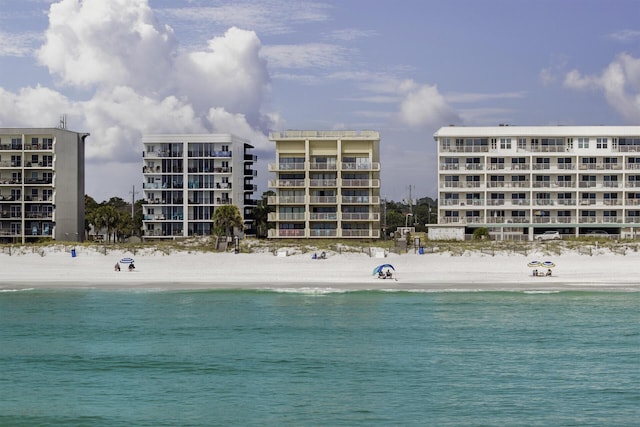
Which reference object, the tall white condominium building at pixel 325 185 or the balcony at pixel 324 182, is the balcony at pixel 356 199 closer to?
the tall white condominium building at pixel 325 185

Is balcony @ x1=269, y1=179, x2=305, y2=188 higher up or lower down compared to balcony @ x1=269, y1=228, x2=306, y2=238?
higher up

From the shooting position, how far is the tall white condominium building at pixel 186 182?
386ft

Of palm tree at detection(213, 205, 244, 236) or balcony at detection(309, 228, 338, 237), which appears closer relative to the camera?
palm tree at detection(213, 205, 244, 236)

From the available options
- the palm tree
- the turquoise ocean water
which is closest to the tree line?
the palm tree

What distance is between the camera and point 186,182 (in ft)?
388

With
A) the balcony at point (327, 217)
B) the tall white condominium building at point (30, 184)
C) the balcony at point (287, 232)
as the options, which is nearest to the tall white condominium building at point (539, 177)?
the balcony at point (327, 217)

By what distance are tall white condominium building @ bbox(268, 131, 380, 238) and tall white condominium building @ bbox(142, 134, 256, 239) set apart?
41.2ft

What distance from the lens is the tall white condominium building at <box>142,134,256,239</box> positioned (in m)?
118

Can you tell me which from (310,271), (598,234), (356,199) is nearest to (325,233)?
(356,199)

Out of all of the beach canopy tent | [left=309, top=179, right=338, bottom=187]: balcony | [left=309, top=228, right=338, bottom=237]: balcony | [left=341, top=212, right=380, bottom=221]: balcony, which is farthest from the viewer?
[left=309, top=179, right=338, bottom=187]: balcony

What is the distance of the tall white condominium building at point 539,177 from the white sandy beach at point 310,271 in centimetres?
2813

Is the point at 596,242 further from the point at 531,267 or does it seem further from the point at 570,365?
the point at 570,365

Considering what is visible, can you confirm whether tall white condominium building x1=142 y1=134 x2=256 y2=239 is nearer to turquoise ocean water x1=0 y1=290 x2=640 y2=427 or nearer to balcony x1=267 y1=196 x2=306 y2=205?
balcony x1=267 y1=196 x2=306 y2=205

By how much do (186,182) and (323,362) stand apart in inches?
3195
